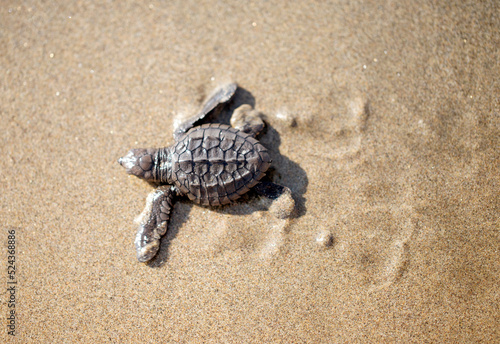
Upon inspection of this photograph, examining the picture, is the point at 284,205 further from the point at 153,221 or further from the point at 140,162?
the point at 140,162

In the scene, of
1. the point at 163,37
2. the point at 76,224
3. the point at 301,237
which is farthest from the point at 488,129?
the point at 76,224

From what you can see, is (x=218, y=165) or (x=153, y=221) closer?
(x=218, y=165)

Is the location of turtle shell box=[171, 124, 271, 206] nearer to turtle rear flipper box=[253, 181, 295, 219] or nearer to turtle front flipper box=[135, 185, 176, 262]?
turtle rear flipper box=[253, 181, 295, 219]

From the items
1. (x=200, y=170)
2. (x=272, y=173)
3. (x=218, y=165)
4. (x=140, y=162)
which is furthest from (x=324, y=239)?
(x=140, y=162)

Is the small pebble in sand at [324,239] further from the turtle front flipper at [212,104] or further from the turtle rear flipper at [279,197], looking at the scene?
the turtle front flipper at [212,104]

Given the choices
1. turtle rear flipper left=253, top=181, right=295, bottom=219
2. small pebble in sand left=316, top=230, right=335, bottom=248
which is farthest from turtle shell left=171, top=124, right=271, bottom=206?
small pebble in sand left=316, top=230, right=335, bottom=248

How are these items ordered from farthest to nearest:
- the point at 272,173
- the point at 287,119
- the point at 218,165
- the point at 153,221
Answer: the point at 287,119
the point at 272,173
the point at 153,221
the point at 218,165

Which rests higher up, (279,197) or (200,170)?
(200,170)

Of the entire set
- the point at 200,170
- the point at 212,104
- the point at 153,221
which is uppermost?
the point at 212,104
